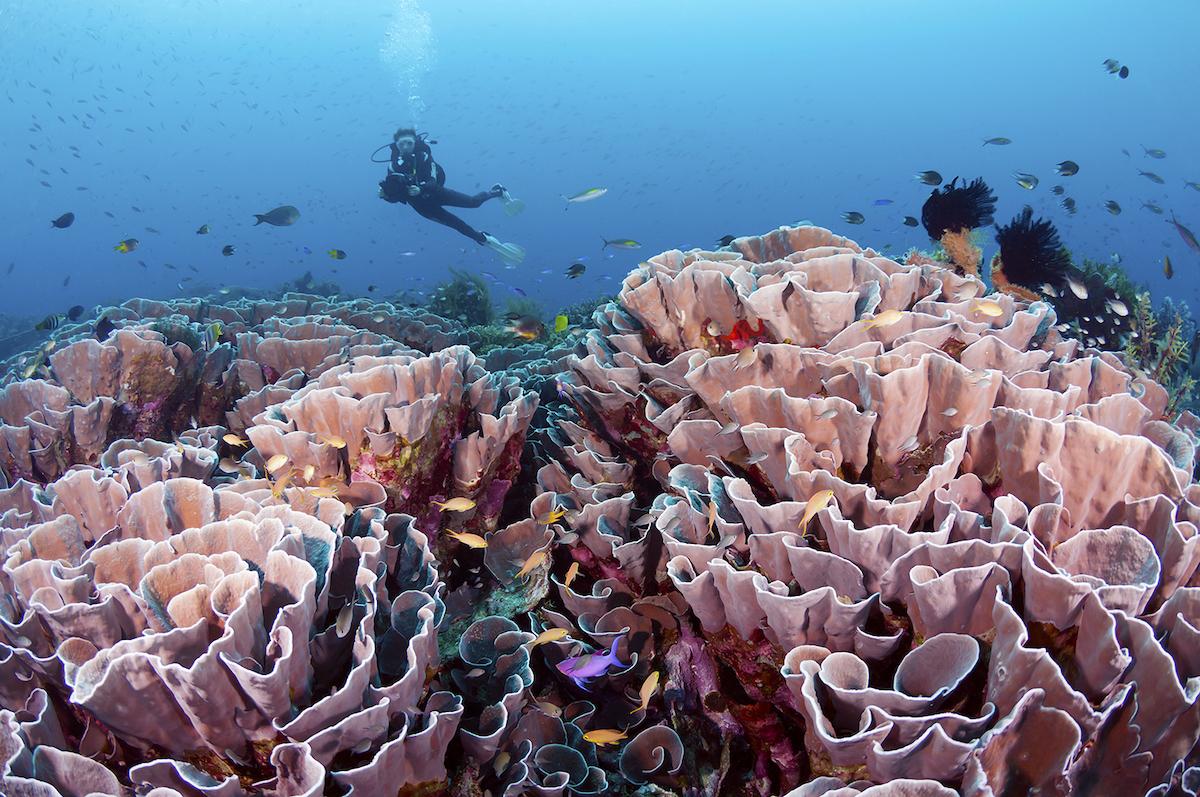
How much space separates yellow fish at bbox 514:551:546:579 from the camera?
Result: 133 inches

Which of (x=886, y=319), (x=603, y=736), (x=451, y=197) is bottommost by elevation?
(x=603, y=736)

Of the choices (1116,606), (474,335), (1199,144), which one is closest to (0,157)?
(474,335)

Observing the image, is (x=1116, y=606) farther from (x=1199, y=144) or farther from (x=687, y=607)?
(x=1199, y=144)

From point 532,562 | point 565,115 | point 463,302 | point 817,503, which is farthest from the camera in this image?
point 565,115

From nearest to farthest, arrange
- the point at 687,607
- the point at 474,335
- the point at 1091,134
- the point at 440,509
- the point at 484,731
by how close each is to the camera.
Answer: the point at 484,731, the point at 687,607, the point at 440,509, the point at 474,335, the point at 1091,134

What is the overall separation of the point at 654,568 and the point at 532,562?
69cm

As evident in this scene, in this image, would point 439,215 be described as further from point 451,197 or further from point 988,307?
point 988,307

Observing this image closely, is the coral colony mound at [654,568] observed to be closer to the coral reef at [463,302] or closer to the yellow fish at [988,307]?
the yellow fish at [988,307]

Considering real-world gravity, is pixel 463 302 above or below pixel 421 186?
below

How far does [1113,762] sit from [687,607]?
69.4 inches

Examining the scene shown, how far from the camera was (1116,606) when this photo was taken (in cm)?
171

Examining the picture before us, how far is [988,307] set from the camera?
3127 millimetres

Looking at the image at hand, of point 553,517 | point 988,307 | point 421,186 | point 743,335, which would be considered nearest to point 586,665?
point 553,517

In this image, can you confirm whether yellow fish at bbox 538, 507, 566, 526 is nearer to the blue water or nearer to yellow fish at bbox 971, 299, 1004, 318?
yellow fish at bbox 971, 299, 1004, 318
